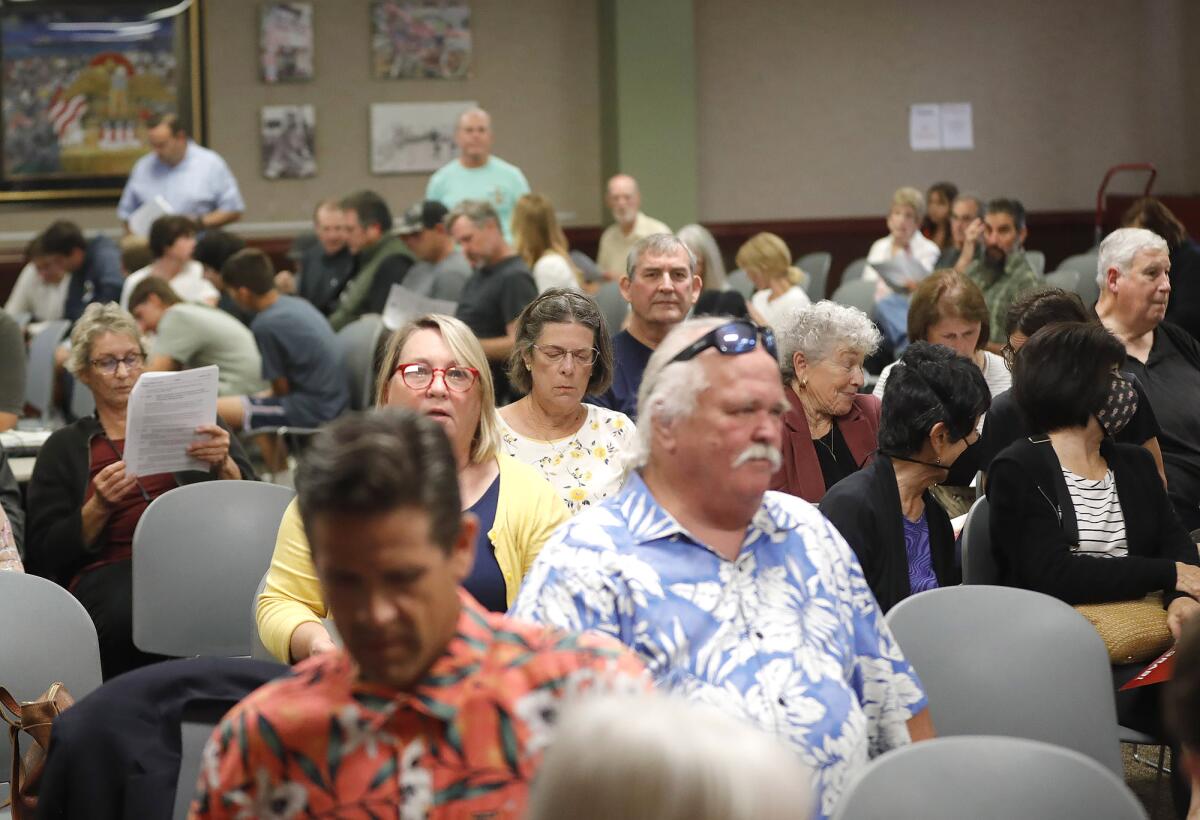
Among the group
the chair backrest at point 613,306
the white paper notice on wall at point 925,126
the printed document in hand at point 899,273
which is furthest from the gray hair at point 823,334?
the white paper notice on wall at point 925,126

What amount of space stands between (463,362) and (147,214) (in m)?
6.68

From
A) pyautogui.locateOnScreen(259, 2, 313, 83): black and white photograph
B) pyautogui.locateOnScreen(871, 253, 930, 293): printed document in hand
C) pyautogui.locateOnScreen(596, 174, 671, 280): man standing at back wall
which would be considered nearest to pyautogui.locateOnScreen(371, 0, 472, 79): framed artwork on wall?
pyautogui.locateOnScreen(259, 2, 313, 83): black and white photograph

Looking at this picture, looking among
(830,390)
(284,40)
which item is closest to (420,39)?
(284,40)

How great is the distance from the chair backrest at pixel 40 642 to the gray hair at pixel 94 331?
1303 millimetres

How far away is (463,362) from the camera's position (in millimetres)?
2861

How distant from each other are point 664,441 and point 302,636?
2.82ft

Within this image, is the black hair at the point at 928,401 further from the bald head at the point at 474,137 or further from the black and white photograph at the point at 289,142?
the black and white photograph at the point at 289,142

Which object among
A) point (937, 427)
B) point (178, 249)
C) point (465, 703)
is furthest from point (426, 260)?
point (465, 703)

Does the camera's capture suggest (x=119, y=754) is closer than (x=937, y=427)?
Yes

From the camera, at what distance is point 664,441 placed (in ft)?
6.68

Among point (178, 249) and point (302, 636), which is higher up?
point (178, 249)

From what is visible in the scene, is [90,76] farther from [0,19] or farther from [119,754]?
[119,754]

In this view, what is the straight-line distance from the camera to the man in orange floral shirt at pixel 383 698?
1.39 metres

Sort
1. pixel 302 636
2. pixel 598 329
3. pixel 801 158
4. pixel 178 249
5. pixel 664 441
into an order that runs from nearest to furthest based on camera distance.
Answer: pixel 664 441 < pixel 302 636 < pixel 598 329 < pixel 178 249 < pixel 801 158
